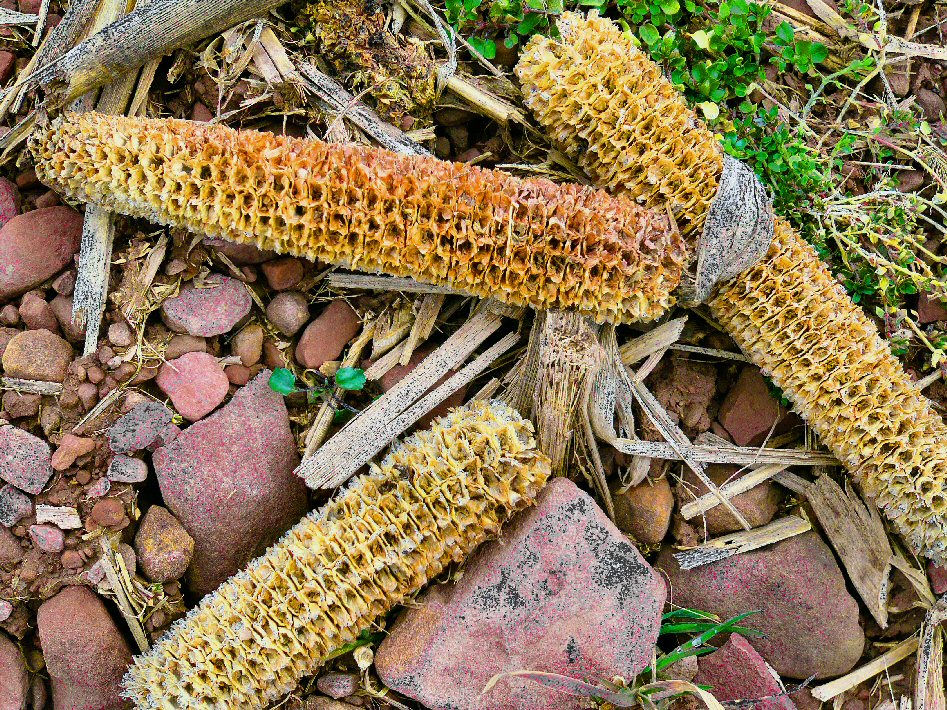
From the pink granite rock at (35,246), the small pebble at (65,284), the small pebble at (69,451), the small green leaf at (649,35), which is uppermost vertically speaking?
the small green leaf at (649,35)

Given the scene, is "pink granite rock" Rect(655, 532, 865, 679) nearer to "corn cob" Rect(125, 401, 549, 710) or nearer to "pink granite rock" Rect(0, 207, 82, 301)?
"corn cob" Rect(125, 401, 549, 710)

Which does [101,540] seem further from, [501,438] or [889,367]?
[889,367]

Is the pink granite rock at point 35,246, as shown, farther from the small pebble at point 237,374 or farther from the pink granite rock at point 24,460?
the small pebble at point 237,374

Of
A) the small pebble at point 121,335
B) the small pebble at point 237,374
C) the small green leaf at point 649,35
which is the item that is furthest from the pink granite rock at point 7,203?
the small green leaf at point 649,35

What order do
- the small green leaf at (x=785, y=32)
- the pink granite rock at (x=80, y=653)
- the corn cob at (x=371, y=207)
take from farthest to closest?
the small green leaf at (x=785, y=32) → the pink granite rock at (x=80, y=653) → the corn cob at (x=371, y=207)

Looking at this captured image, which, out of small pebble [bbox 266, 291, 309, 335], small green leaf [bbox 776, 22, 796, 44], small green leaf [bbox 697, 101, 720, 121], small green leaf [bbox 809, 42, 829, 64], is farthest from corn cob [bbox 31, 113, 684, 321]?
small green leaf [bbox 809, 42, 829, 64]

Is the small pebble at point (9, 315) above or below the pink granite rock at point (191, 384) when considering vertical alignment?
above
